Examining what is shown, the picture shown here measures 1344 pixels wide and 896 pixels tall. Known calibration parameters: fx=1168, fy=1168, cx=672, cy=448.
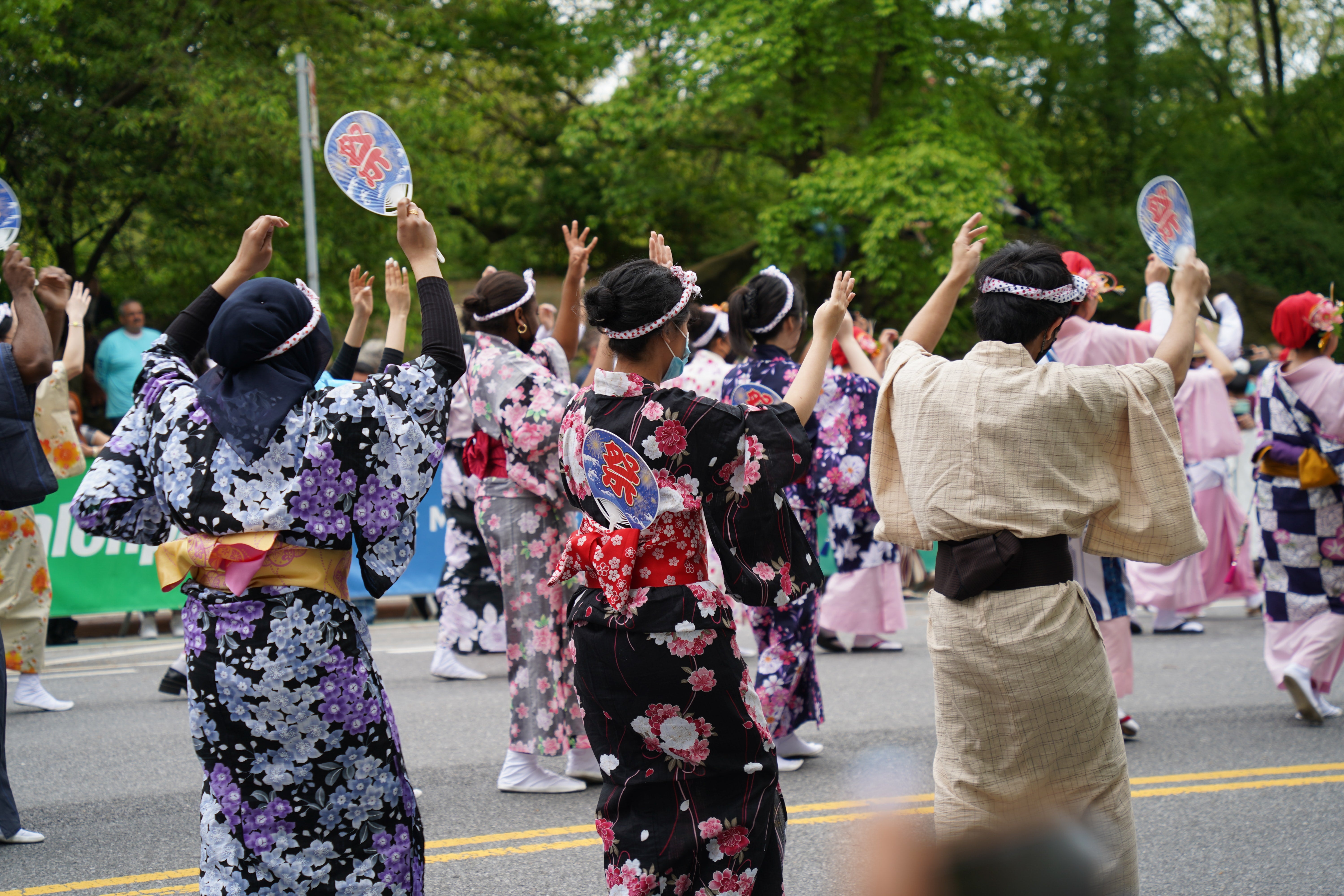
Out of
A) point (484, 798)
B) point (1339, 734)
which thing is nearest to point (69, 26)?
point (484, 798)

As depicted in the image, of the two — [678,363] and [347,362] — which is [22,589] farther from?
[678,363]

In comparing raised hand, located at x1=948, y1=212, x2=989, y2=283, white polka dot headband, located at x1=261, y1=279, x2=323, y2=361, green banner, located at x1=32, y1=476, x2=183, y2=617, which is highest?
raised hand, located at x1=948, y1=212, x2=989, y2=283

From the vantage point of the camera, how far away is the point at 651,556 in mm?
2688

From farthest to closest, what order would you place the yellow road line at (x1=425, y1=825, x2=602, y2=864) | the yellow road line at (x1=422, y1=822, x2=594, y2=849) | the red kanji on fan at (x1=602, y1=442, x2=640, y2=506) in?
the yellow road line at (x1=422, y1=822, x2=594, y2=849), the yellow road line at (x1=425, y1=825, x2=602, y2=864), the red kanji on fan at (x1=602, y1=442, x2=640, y2=506)

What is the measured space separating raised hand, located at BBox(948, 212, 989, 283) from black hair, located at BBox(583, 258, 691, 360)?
2.43 feet

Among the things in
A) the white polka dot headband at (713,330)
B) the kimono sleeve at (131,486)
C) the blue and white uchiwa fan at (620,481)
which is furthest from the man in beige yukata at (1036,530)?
the white polka dot headband at (713,330)

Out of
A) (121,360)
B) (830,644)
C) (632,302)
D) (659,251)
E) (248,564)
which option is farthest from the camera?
(121,360)

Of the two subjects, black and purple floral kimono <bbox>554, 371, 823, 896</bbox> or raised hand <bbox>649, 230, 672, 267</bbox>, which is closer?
black and purple floral kimono <bbox>554, 371, 823, 896</bbox>

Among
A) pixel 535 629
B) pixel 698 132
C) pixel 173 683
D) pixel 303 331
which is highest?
pixel 698 132

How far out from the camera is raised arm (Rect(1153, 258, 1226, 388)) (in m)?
2.80

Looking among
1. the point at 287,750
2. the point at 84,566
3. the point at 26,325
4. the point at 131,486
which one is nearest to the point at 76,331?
the point at 26,325

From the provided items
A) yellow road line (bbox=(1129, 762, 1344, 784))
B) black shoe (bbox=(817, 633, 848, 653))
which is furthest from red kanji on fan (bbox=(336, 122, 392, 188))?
black shoe (bbox=(817, 633, 848, 653))

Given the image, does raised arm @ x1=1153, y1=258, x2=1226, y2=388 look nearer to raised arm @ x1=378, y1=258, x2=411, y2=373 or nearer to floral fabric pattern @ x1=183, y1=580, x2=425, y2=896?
raised arm @ x1=378, y1=258, x2=411, y2=373

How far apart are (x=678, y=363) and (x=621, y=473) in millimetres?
386
